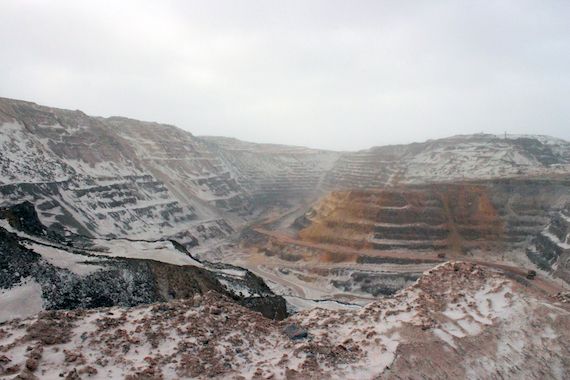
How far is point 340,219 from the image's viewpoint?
2891 inches

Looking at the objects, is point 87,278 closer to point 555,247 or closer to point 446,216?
point 555,247

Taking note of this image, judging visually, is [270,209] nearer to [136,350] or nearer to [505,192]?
[505,192]

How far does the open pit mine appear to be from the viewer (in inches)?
442

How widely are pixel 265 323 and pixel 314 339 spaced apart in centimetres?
148

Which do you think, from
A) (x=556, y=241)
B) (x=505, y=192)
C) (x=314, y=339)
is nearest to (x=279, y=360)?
(x=314, y=339)

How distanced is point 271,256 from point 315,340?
5963cm

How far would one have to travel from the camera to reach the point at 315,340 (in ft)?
40.6

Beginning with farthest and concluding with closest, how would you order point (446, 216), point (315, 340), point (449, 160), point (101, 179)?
point (449, 160) → point (101, 179) → point (446, 216) → point (315, 340)

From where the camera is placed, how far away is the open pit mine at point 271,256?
11.2 metres

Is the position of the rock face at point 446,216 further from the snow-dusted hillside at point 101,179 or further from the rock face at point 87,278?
the rock face at point 87,278

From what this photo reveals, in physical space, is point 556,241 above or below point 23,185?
below

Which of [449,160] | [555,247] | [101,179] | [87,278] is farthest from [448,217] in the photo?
[87,278]

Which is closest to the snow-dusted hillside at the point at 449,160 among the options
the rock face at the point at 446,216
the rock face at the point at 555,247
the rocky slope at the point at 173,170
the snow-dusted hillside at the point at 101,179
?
the rocky slope at the point at 173,170

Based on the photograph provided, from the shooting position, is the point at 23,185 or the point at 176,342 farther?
the point at 23,185
